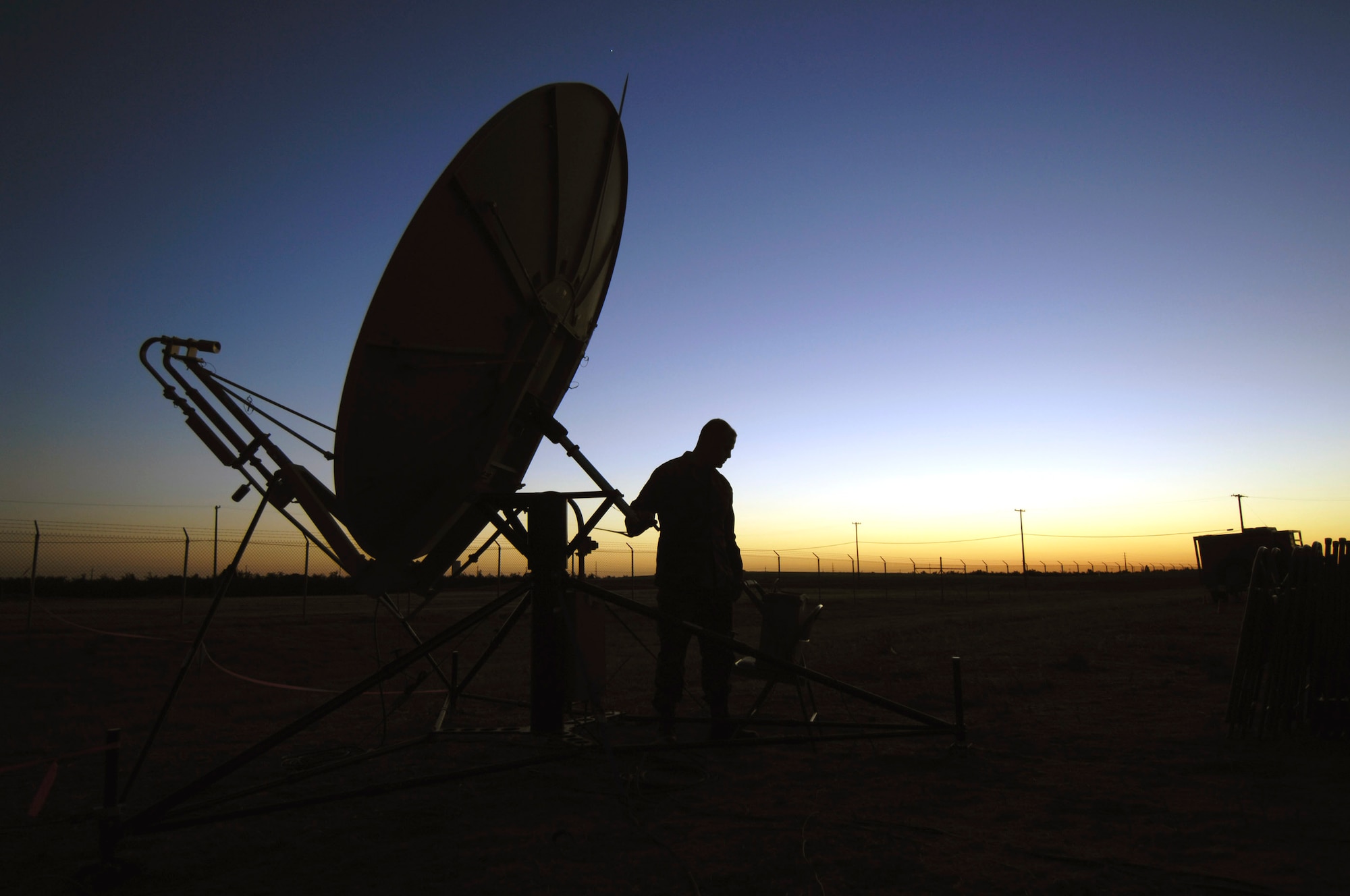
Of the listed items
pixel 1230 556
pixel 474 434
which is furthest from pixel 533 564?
pixel 1230 556

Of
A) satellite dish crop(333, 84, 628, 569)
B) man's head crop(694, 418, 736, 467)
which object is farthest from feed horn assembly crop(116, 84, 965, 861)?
man's head crop(694, 418, 736, 467)

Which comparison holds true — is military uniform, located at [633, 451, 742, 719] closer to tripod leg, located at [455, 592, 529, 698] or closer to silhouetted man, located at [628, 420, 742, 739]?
silhouetted man, located at [628, 420, 742, 739]

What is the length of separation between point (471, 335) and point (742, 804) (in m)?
3.12

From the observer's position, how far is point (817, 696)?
823cm

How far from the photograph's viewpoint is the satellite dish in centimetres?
436

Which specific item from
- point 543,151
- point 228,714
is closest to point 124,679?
point 228,714

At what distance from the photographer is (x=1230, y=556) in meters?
29.1

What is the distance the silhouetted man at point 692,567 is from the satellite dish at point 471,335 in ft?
3.21

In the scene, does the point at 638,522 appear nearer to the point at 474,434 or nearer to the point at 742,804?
the point at 474,434

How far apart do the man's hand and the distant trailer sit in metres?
28.7

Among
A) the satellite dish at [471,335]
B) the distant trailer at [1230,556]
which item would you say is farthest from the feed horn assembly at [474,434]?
the distant trailer at [1230,556]

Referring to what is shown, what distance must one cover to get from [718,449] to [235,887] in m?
3.92

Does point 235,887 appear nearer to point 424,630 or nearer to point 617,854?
point 617,854

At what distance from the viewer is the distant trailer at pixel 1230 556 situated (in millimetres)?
28297
